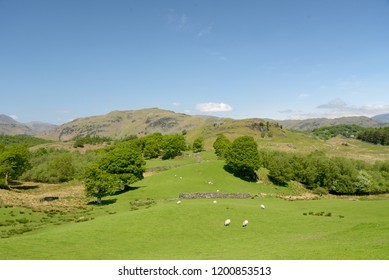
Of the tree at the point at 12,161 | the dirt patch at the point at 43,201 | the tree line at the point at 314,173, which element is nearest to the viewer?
the dirt patch at the point at 43,201

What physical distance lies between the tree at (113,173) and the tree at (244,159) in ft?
93.8

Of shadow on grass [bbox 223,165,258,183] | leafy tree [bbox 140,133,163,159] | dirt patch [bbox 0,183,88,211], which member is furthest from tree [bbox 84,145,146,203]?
leafy tree [bbox 140,133,163,159]

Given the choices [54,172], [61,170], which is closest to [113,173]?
[61,170]

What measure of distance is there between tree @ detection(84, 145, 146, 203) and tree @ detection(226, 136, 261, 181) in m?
28.6

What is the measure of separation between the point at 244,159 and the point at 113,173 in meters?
38.0

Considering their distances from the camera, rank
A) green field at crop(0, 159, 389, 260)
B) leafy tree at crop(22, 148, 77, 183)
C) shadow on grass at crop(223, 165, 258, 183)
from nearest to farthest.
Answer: green field at crop(0, 159, 389, 260) → shadow on grass at crop(223, 165, 258, 183) → leafy tree at crop(22, 148, 77, 183)

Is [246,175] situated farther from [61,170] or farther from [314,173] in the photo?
[61,170]

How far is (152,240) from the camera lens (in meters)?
28.1

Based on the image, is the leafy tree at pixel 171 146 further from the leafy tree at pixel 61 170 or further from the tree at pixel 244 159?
the tree at pixel 244 159

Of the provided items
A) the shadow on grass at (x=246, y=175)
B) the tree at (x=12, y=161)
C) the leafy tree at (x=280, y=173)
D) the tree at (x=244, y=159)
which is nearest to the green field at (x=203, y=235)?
the tree at (x=244, y=159)

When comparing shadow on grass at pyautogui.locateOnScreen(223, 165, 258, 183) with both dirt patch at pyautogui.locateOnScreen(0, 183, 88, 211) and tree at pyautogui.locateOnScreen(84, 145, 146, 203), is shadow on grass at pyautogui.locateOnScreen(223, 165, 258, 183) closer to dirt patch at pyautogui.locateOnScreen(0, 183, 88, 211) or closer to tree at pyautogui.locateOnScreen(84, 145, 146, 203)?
tree at pyautogui.locateOnScreen(84, 145, 146, 203)

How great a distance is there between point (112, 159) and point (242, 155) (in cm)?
3789

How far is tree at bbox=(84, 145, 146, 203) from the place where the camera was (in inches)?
2504

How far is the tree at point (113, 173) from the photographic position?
63594mm
